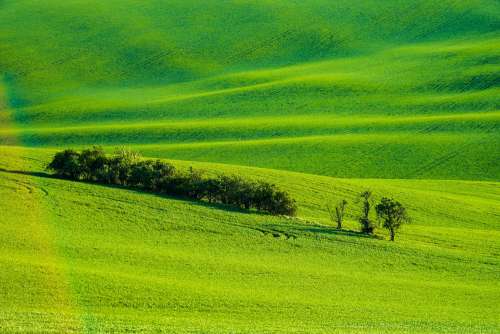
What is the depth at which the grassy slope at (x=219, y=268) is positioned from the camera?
2005cm

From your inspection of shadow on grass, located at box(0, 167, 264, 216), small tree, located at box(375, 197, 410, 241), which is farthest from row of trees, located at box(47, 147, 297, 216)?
small tree, located at box(375, 197, 410, 241)

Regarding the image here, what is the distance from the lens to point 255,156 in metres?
56.7

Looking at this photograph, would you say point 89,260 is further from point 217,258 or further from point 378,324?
point 378,324

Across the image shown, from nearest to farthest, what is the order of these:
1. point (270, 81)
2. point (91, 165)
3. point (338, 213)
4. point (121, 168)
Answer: point (338, 213), point (91, 165), point (121, 168), point (270, 81)

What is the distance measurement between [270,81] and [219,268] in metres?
58.8

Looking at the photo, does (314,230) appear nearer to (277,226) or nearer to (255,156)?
(277,226)

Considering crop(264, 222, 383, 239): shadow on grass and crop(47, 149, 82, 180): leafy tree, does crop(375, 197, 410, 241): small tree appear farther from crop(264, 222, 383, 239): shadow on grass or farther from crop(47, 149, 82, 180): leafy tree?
crop(47, 149, 82, 180): leafy tree

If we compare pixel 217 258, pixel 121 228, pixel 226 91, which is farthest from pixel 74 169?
pixel 226 91

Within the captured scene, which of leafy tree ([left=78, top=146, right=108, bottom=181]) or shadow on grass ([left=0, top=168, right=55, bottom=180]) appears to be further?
leafy tree ([left=78, top=146, right=108, bottom=181])

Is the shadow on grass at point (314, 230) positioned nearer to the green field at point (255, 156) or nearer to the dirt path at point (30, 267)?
the green field at point (255, 156)

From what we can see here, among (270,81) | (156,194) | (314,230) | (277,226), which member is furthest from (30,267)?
(270,81)

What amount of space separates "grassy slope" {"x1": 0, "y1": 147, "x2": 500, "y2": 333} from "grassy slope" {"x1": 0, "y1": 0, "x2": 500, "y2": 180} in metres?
18.9

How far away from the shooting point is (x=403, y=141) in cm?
6081

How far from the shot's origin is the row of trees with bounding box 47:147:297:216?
35625 mm
